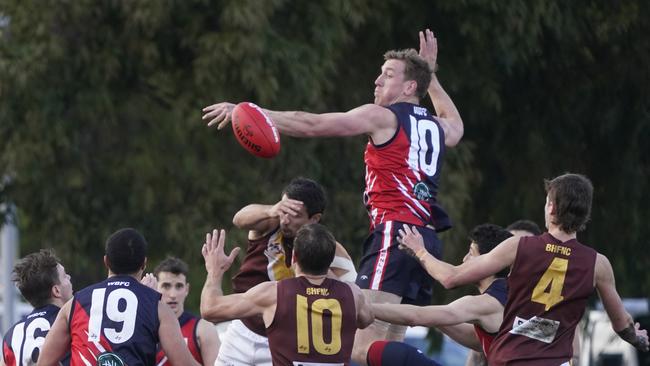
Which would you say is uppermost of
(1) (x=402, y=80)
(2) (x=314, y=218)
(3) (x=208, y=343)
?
(1) (x=402, y=80)

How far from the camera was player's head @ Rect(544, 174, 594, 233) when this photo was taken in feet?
26.6

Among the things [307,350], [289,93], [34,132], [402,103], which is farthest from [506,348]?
[34,132]

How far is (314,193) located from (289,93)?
186 inches

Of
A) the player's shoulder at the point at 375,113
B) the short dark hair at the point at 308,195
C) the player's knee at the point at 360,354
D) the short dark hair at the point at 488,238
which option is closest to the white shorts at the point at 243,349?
the player's knee at the point at 360,354

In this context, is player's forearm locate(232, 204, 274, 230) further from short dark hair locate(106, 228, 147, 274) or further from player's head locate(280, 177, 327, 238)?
short dark hair locate(106, 228, 147, 274)

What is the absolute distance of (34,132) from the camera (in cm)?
1362

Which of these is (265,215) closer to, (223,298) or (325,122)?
(325,122)

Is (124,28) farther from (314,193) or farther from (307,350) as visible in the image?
(307,350)

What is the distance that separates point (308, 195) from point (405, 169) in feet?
2.27

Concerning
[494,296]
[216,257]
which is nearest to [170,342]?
[216,257]

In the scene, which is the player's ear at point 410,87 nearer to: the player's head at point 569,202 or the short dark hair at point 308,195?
the short dark hair at point 308,195

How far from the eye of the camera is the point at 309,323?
8.09 meters

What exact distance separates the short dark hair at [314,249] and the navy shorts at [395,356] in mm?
827

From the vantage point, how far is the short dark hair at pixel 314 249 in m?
8.09
